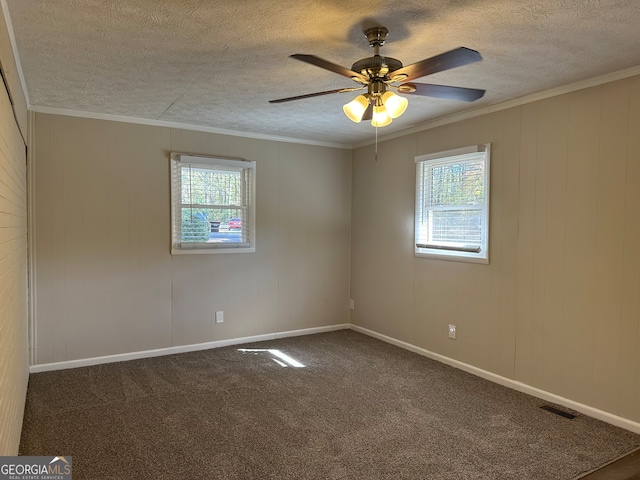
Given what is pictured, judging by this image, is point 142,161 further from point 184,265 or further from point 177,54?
point 177,54

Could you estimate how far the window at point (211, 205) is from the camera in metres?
4.54

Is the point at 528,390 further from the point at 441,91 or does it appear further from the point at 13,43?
the point at 13,43

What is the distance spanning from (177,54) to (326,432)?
2541 mm

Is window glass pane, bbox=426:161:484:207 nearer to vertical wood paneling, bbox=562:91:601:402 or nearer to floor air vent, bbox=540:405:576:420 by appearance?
vertical wood paneling, bbox=562:91:601:402

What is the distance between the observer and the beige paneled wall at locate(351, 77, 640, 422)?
2939 mm

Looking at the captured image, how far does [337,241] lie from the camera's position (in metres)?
5.58

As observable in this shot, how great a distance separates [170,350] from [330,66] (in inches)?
138

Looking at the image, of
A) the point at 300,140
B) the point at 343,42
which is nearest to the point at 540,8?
the point at 343,42

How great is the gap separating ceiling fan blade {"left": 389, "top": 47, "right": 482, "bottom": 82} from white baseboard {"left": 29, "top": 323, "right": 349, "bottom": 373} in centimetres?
352

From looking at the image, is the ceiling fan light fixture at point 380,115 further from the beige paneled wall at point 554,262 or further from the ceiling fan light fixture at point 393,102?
the beige paneled wall at point 554,262

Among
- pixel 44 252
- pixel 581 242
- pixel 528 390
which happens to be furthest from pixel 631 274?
pixel 44 252

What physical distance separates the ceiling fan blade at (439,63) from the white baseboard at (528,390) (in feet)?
8.59

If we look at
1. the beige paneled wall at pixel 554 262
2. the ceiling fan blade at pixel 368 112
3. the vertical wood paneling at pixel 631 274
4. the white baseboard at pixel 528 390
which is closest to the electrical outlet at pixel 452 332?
the beige paneled wall at pixel 554 262

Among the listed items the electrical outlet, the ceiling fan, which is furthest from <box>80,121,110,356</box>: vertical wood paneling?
the electrical outlet
